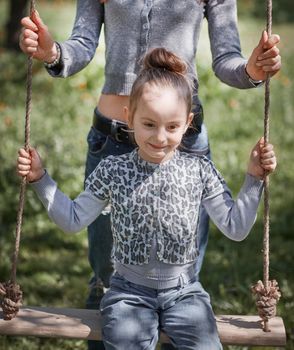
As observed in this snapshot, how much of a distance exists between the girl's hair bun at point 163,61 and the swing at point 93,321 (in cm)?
32

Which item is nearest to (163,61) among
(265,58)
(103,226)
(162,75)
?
(162,75)

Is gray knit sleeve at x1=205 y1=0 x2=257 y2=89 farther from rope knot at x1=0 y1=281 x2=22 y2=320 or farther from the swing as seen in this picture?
rope knot at x1=0 y1=281 x2=22 y2=320

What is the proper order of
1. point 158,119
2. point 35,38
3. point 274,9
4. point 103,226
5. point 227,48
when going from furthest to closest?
point 274,9 → point 103,226 → point 227,48 → point 35,38 → point 158,119

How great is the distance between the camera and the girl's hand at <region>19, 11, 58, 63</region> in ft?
9.23

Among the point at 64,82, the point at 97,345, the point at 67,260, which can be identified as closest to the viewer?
the point at 97,345

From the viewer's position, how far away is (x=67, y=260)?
17.4 feet

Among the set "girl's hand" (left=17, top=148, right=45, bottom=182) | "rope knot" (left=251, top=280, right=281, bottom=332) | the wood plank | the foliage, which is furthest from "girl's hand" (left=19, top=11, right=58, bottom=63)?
the foliage

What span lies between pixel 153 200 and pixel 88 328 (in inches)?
20.2

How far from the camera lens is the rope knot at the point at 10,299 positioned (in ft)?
9.64

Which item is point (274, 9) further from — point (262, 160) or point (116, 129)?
point (262, 160)

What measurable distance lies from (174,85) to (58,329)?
95 centimetres

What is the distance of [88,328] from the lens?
2902 millimetres

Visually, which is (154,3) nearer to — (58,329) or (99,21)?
(99,21)

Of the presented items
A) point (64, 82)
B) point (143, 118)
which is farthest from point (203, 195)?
point (64, 82)
